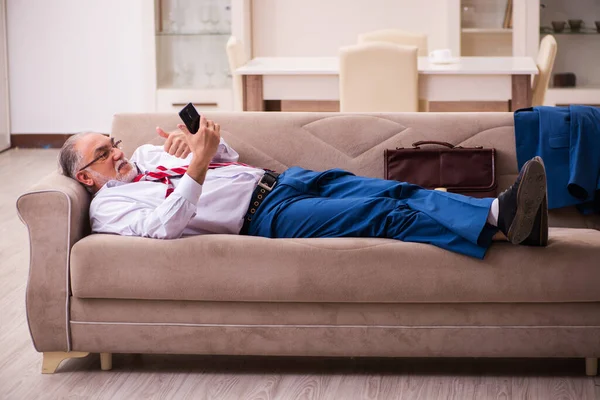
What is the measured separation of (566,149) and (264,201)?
1009 mm

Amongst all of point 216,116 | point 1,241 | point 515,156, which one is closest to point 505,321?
point 515,156

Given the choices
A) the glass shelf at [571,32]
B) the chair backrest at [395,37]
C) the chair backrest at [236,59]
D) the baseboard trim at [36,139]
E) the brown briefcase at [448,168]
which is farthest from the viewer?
the baseboard trim at [36,139]

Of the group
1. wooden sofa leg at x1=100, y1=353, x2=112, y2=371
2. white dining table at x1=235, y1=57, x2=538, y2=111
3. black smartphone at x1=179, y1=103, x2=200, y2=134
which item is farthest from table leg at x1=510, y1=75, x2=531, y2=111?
wooden sofa leg at x1=100, y1=353, x2=112, y2=371

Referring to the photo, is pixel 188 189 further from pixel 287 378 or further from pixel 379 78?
pixel 379 78

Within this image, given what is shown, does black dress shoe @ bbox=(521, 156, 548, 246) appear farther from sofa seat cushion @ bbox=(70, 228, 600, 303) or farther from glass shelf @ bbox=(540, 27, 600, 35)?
glass shelf @ bbox=(540, 27, 600, 35)

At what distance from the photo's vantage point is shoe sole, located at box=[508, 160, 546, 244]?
91.4 inches

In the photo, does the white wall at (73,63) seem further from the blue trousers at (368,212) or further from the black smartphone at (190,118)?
the black smartphone at (190,118)

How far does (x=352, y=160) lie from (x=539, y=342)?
36.4 inches

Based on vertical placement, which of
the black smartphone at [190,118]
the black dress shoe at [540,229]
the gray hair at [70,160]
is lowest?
the black dress shoe at [540,229]

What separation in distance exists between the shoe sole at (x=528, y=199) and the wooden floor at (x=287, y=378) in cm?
42

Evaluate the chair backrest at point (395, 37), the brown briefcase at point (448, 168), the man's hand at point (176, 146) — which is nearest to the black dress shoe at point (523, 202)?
the brown briefcase at point (448, 168)

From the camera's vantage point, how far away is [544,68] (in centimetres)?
490

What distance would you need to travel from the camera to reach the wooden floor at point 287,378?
244 centimetres

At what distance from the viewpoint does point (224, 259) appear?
2.47 meters
